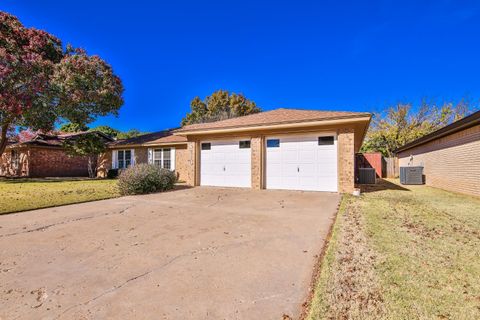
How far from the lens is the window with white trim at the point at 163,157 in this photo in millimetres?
16953

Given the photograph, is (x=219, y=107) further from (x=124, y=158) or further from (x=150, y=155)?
(x=150, y=155)

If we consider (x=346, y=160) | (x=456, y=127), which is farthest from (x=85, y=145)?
(x=456, y=127)

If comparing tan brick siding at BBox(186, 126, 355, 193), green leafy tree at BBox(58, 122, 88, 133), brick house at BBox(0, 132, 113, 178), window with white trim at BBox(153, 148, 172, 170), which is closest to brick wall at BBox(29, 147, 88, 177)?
brick house at BBox(0, 132, 113, 178)

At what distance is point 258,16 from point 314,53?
20.7ft

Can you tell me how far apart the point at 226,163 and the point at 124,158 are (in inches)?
458

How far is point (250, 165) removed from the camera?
11.1 meters

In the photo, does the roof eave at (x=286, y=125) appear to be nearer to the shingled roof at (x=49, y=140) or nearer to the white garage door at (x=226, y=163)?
the white garage door at (x=226, y=163)

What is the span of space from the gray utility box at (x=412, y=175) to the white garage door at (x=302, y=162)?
7.56 meters

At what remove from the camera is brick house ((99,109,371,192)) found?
925cm

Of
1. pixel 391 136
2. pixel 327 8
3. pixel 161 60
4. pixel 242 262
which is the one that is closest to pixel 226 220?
pixel 242 262

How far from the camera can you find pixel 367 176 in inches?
534

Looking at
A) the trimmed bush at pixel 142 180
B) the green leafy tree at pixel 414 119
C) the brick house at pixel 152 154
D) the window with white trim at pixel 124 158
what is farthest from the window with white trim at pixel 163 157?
the green leafy tree at pixel 414 119

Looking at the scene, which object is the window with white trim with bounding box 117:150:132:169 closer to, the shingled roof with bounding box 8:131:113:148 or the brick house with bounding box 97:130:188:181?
the brick house with bounding box 97:130:188:181

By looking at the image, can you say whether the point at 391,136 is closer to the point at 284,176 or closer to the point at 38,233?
the point at 284,176
